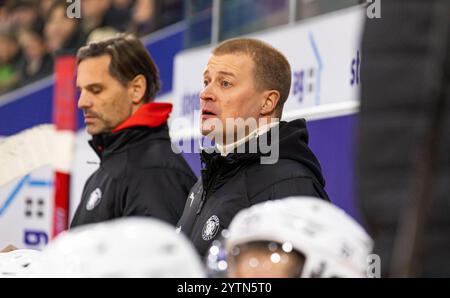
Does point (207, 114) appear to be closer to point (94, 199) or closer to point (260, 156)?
point (260, 156)

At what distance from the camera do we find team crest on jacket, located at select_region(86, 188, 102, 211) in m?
5.48

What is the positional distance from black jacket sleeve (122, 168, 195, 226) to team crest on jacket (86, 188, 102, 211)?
0.48 feet

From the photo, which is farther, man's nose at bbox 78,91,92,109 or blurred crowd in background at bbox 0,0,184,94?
blurred crowd in background at bbox 0,0,184,94

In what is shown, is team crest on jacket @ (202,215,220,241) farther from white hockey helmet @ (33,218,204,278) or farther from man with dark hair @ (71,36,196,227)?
white hockey helmet @ (33,218,204,278)

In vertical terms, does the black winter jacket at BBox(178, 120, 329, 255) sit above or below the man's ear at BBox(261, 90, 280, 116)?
below

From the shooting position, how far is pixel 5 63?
11570 mm

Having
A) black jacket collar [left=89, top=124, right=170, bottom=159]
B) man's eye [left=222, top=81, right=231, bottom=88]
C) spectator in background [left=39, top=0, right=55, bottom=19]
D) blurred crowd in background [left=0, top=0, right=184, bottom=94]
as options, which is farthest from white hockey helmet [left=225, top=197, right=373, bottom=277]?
spectator in background [left=39, top=0, right=55, bottom=19]

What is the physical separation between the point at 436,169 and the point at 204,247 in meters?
2.36

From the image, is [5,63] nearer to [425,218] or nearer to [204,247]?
[204,247]

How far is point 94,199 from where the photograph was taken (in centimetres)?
552

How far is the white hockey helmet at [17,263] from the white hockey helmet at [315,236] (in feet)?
3.30

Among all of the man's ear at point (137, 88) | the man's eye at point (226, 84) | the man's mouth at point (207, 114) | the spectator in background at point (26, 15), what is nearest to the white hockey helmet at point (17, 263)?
the man's mouth at point (207, 114)

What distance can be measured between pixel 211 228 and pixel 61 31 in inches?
244
